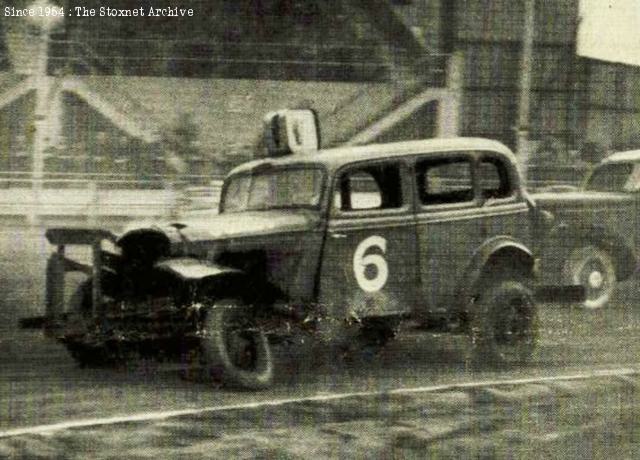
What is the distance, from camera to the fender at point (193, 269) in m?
4.42

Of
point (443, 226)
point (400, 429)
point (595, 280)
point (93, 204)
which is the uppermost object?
point (93, 204)

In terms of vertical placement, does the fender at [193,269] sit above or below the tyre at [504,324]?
above

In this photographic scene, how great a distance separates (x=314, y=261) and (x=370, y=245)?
262 mm

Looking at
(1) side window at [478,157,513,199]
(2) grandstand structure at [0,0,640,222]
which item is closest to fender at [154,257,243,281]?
(2) grandstand structure at [0,0,640,222]

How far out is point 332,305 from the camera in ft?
15.6

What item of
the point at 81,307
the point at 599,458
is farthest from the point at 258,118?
the point at 599,458

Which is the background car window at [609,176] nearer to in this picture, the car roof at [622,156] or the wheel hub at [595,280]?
the car roof at [622,156]

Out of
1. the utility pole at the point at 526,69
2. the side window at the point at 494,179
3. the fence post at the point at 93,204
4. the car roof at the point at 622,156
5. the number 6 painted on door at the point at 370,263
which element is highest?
the utility pole at the point at 526,69

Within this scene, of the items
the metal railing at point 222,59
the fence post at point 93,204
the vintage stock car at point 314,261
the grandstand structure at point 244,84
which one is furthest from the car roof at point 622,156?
the fence post at point 93,204

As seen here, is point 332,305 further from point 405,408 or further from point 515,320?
point 515,320

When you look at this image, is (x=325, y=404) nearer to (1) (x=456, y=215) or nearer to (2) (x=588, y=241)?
(1) (x=456, y=215)

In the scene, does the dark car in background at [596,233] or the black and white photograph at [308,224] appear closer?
the black and white photograph at [308,224]

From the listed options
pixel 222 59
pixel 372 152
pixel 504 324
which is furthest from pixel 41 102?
pixel 504 324

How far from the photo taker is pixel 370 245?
4.90 m
